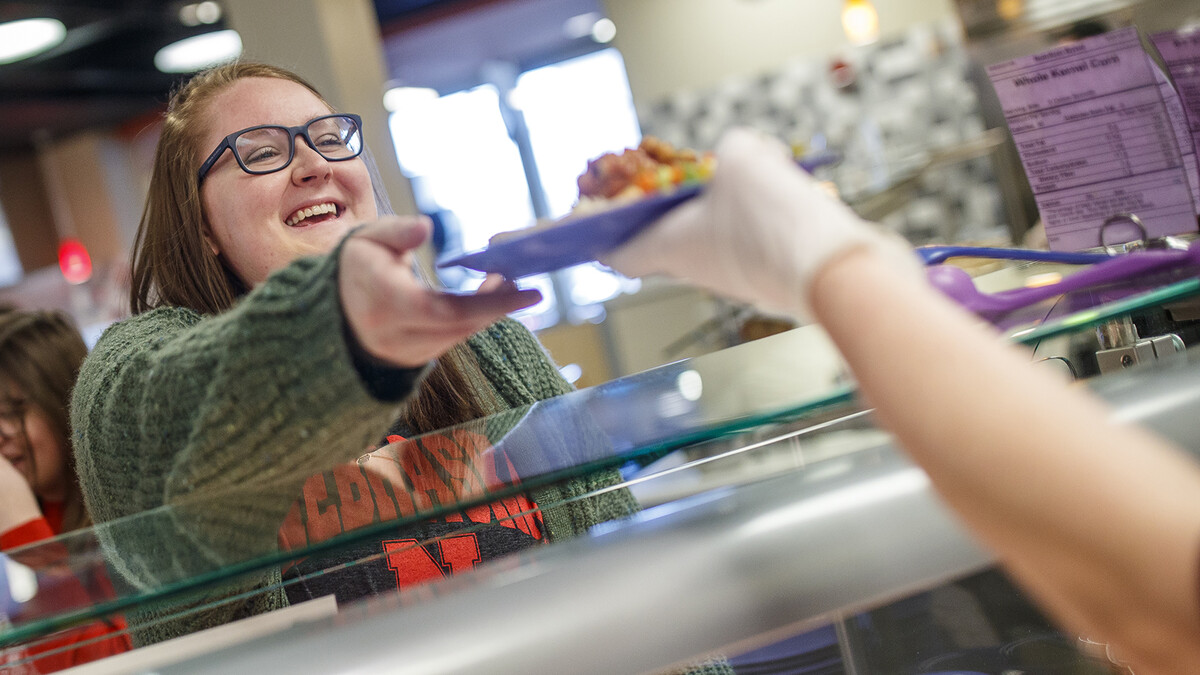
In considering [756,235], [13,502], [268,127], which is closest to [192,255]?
[268,127]

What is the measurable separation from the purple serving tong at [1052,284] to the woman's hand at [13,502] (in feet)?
3.07

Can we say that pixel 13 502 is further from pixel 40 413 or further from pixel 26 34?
pixel 26 34

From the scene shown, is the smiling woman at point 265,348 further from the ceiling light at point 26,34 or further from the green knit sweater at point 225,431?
the ceiling light at point 26,34

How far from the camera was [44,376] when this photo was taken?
1.89m

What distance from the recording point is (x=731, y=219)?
510 millimetres

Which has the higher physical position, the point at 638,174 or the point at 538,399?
the point at 638,174

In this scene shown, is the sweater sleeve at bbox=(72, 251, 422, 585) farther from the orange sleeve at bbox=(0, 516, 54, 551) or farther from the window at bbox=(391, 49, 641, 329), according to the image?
the window at bbox=(391, 49, 641, 329)

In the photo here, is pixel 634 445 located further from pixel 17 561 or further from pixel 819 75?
pixel 819 75

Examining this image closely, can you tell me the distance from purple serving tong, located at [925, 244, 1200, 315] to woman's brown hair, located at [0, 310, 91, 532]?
1698mm

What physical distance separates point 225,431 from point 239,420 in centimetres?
1

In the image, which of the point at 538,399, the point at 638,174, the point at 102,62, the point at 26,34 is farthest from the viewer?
the point at 102,62

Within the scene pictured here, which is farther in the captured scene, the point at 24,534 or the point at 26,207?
the point at 26,207

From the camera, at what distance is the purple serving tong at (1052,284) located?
0.71 m

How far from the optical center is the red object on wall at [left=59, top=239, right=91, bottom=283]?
26.9 ft
